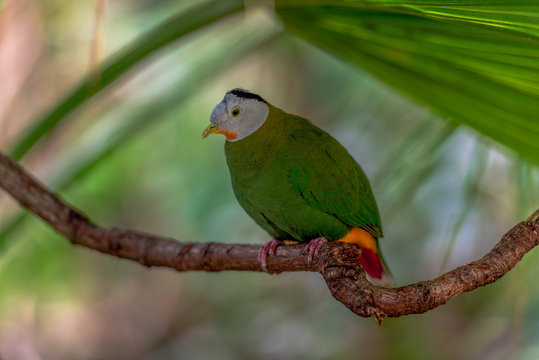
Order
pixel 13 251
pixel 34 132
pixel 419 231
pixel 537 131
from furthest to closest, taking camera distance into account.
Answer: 1. pixel 13 251
2. pixel 419 231
3. pixel 34 132
4. pixel 537 131

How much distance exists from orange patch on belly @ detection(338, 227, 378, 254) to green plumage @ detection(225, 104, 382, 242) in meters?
0.04

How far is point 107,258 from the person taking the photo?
103 inches

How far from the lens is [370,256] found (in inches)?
44.2

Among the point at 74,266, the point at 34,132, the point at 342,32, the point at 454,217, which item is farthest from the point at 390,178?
the point at 74,266

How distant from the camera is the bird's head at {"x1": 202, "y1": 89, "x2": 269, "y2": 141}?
3.06 feet

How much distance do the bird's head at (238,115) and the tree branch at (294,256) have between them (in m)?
0.23

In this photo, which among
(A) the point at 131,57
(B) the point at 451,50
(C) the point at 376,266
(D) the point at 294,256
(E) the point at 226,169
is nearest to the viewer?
(B) the point at 451,50

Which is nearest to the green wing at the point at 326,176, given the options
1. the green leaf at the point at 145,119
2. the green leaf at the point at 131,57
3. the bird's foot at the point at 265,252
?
the bird's foot at the point at 265,252

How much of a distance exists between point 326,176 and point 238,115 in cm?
18

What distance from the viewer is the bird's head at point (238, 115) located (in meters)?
0.93

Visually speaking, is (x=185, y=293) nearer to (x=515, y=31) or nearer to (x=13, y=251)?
(x=13, y=251)

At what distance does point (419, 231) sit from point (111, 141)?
1122mm

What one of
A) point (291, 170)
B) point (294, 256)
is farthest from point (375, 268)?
point (291, 170)

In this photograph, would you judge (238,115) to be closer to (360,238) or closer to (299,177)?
(299,177)
